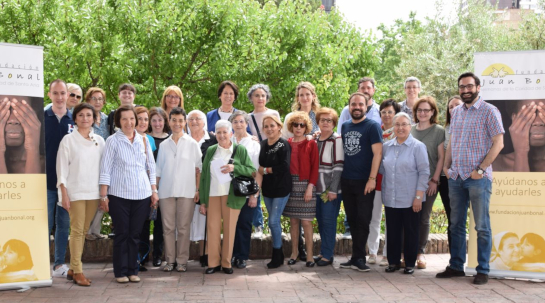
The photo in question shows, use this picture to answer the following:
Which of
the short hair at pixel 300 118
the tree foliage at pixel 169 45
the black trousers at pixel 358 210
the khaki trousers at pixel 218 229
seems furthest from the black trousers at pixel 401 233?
the tree foliage at pixel 169 45

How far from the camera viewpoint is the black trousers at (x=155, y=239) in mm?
7359

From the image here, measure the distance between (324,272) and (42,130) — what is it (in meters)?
3.65

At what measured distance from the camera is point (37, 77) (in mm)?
6324

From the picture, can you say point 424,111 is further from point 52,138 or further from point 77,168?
point 52,138

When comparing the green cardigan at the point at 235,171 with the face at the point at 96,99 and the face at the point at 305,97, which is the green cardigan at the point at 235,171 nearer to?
the face at the point at 305,97

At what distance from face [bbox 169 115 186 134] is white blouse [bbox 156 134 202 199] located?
97 millimetres

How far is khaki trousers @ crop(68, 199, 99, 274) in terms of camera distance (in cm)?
628

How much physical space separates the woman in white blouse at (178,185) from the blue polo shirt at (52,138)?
45.0 inches

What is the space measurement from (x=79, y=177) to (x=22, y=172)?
0.62 metres

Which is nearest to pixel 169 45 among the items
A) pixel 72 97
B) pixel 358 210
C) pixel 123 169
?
pixel 72 97

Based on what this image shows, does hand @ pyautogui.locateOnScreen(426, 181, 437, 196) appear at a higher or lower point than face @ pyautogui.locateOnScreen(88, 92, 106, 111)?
lower

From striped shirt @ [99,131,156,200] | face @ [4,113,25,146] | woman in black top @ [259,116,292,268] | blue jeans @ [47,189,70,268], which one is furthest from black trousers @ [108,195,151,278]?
woman in black top @ [259,116,292,268]

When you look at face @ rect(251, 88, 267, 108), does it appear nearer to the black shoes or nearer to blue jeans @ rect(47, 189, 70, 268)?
blue jeans @ rect(47, 189, 70, 268)

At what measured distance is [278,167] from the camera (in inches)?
283
